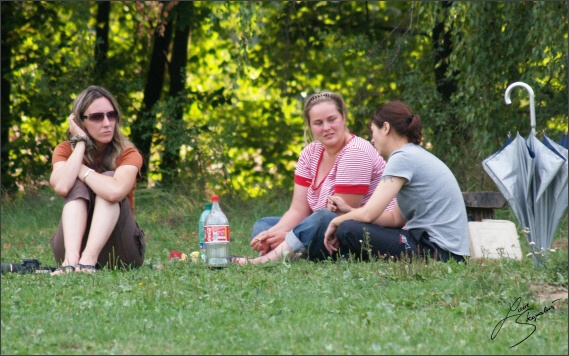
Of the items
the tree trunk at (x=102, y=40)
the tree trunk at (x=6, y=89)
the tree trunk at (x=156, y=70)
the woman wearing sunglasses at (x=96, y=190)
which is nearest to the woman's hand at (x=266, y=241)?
the woman wearing sunglasses at (x=96, y=190)

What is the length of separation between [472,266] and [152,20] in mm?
9510

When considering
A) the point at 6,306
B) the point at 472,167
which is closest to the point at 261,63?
the point at 472,167

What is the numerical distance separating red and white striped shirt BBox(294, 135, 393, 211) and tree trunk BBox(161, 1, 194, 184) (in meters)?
6.28

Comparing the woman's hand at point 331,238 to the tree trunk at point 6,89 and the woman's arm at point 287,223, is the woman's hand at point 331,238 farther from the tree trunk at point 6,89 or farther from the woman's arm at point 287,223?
the tree trunk at point 6,89

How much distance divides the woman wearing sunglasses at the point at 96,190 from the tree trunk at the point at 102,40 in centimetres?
848

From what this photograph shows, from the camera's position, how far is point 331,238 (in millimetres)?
6430

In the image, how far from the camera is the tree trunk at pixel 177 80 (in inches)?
545

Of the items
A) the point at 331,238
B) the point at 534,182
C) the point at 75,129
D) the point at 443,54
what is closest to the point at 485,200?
the point at 331,238

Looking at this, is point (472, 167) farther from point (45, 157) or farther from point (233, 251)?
point (45, 157)

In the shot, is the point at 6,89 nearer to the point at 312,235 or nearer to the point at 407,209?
the point at 312,235

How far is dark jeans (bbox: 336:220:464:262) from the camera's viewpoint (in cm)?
625

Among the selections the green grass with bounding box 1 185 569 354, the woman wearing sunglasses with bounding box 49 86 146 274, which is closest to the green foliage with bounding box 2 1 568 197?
the woman wearing sunglasses with bounding box 49 86 146 274

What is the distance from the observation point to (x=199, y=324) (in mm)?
4461

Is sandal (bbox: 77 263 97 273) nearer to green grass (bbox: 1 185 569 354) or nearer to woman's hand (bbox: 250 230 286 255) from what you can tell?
green grass (bbox: 1 185 569 354)
